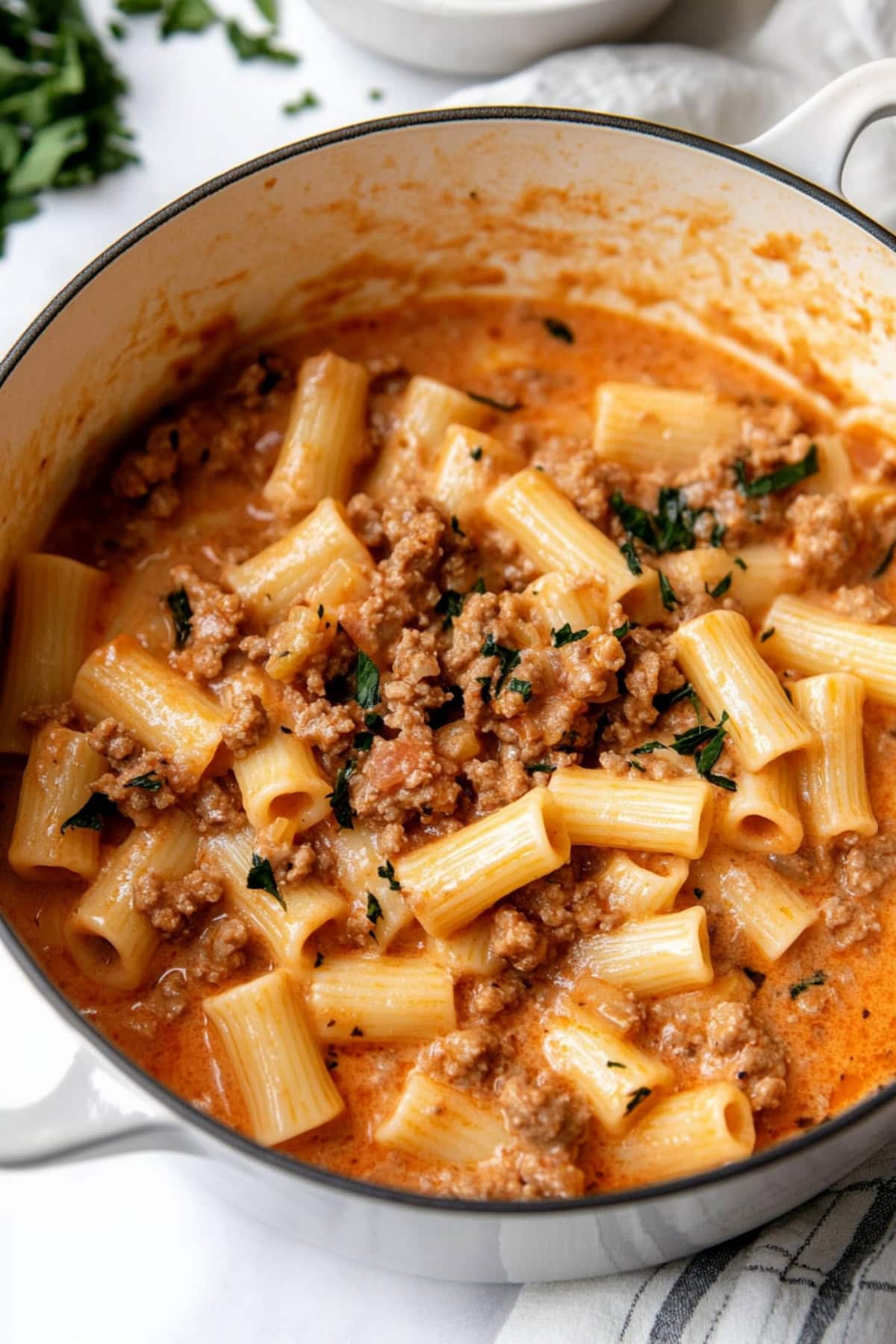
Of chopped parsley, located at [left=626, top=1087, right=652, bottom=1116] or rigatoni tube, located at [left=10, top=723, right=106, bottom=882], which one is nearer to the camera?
chopped parsley, located at [left=626, top=1087, right=652, bottom=1116]

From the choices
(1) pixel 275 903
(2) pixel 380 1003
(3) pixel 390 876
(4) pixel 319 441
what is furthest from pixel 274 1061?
(4) pixel 319 441

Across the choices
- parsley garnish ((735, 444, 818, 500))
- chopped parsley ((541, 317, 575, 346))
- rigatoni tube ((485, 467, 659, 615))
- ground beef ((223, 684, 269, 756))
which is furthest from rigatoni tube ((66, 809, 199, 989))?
chopped parsley ((541, 317, 575, 346))

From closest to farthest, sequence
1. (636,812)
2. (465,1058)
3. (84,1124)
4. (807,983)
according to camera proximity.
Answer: (84,1124)
(465,1058)
(636,812)
(807,983)

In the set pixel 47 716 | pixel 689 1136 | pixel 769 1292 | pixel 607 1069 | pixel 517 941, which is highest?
pixel 47 716

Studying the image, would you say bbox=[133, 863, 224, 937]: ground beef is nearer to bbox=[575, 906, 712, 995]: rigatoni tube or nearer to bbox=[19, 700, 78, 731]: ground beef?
bbox=[19, 700, 78, 731]: ground beef

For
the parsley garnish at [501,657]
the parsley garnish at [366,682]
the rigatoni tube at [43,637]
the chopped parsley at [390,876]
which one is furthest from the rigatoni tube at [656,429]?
the rigatoni tube at [43,637]

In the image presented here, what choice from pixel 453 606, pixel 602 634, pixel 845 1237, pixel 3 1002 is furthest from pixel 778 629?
pixel 3 1002

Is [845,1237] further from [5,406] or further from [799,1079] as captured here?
[5,406]

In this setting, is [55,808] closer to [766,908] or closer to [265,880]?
[265,880]
